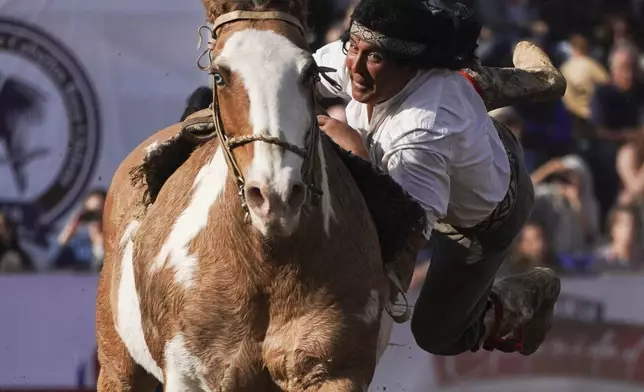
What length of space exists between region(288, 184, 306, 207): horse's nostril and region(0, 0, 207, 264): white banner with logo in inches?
166

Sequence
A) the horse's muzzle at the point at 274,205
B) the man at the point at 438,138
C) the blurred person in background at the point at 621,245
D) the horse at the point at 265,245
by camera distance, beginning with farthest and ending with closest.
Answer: the blurred person in background at the point at 621,245 < the man at the point at 438,138 < the horse at the point at 265,245 < the horse's muzzle at the point at 274,205

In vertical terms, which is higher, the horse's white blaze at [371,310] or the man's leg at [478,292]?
the horse's white blaze at [371,310]

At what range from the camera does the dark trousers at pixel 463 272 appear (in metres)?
4.99

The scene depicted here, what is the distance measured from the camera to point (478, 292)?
5.11 meters

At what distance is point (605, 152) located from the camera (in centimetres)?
832

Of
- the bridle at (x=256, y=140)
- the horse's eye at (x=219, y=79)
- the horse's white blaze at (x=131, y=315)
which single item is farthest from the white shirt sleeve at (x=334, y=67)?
the horse's eye at (x=219, y=79)

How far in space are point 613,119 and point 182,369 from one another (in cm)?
490

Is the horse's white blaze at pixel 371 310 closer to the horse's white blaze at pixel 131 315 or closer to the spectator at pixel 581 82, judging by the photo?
the horse's white blaze at pixel 131 315

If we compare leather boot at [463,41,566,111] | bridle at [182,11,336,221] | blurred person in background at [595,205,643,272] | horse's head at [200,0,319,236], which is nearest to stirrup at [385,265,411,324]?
bridle at [182,11,336,221]

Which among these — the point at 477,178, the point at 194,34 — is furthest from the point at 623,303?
the point at 477,178

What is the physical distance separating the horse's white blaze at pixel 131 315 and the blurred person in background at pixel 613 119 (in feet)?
13.6

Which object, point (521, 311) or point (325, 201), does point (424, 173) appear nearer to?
point (325, 201)

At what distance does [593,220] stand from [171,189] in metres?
4.34

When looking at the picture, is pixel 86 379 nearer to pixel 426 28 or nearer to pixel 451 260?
pixel 451 260
